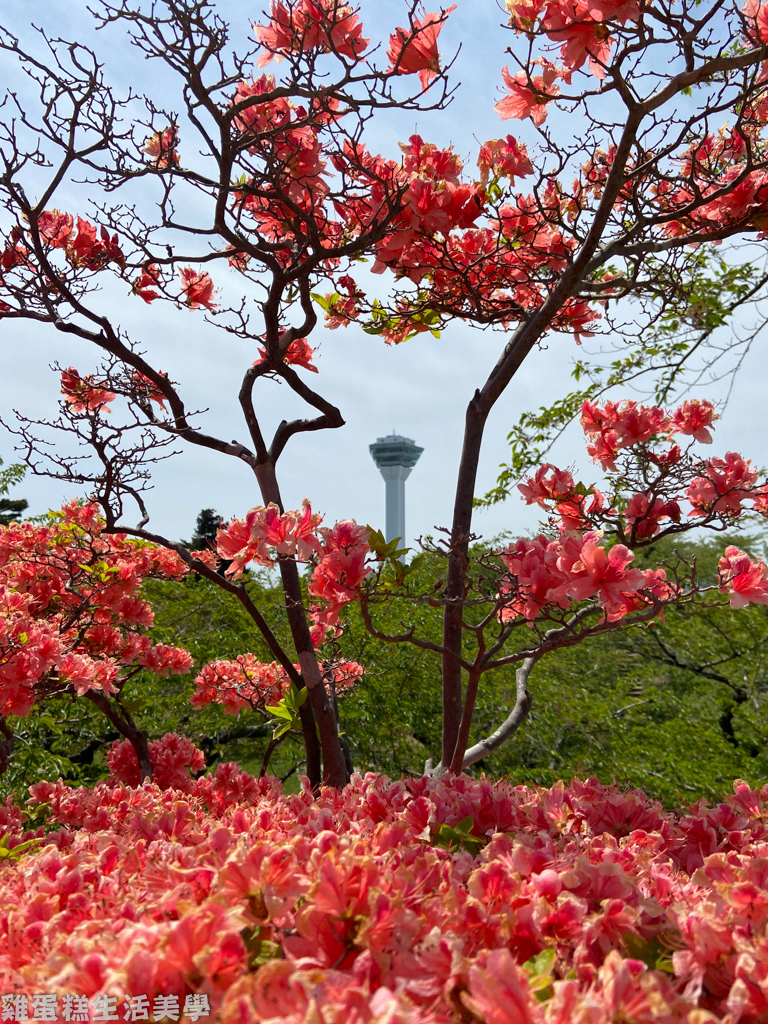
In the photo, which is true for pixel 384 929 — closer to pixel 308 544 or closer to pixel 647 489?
pixel 308 544

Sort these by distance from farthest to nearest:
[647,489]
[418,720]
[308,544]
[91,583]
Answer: [418,720] < [91,583] < [647,489] < [308,544]

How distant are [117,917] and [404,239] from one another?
182cm

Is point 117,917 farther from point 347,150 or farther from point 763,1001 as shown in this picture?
point 347,150

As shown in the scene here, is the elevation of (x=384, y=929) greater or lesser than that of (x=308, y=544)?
lesser

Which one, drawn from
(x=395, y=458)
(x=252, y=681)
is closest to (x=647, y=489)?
(x=252, y=681)

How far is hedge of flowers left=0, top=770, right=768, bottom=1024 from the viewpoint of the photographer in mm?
743

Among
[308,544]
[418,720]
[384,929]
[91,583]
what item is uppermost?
Answer: [91,583]

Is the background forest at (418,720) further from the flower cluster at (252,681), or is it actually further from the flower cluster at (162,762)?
the flower cluster at (162,762)

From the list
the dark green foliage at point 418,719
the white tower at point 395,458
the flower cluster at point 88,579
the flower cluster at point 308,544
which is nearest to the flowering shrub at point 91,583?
the flower cluster at point 88,579

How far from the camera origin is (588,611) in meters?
2.13

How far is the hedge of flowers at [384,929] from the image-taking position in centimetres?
74

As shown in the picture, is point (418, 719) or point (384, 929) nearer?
point (384, 929)

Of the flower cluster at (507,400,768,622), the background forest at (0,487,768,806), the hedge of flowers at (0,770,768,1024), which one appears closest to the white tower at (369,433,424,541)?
the background forest at (0,487,768,806)

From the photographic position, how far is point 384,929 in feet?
2.79
